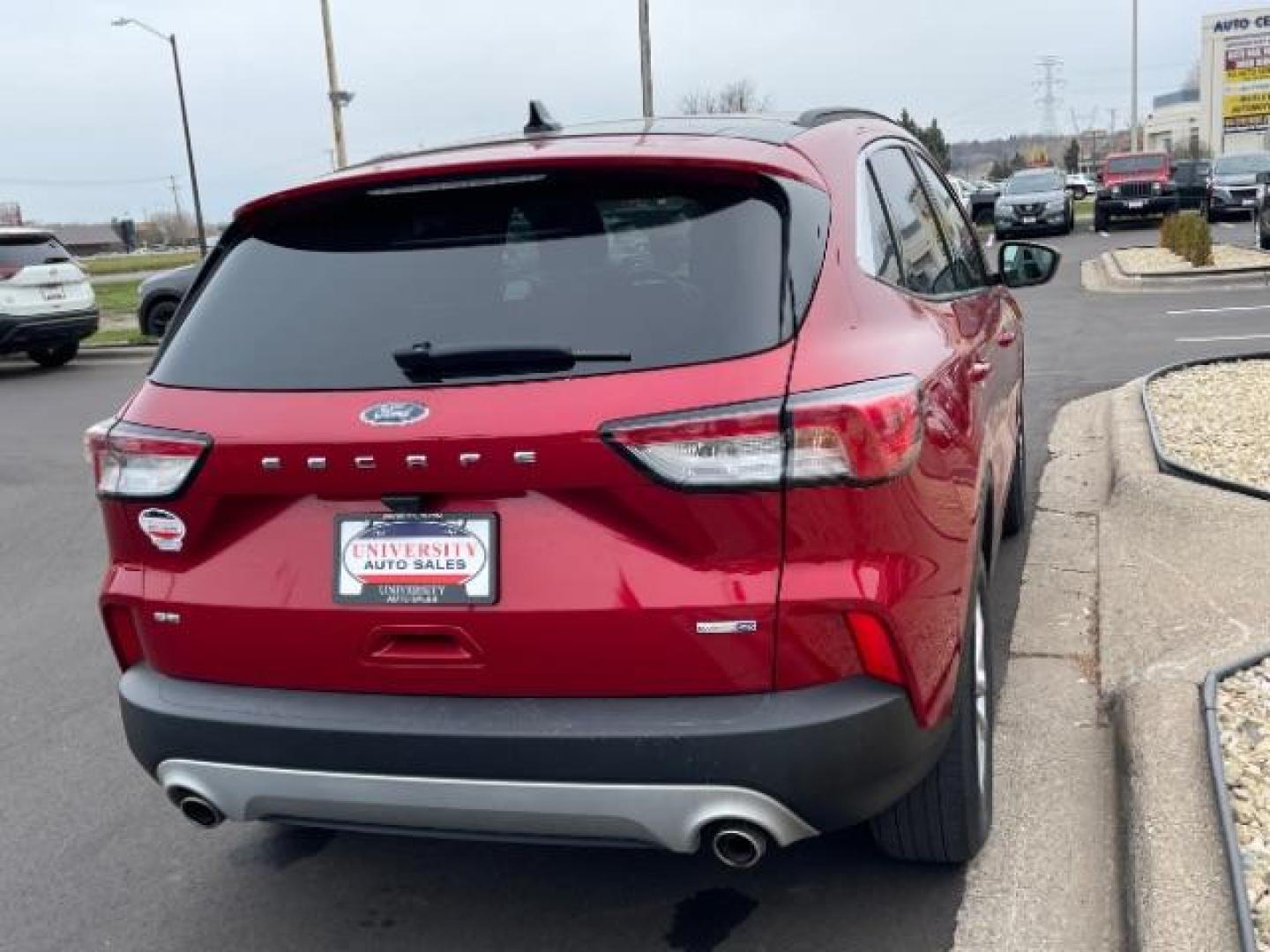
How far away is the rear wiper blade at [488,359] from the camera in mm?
2479

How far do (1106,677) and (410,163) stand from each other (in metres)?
2.69

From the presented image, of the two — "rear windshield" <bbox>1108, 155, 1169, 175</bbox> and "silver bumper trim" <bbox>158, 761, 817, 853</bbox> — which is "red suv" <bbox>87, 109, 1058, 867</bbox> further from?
"rear windshield" <bbox>1108, 155, 1169, 175</bbox>

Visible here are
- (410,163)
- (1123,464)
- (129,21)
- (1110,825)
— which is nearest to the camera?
(410,163)

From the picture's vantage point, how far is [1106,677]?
405 cm

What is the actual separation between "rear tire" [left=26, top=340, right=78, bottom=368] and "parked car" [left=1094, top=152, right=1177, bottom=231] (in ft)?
78.4

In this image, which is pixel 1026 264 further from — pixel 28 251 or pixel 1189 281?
pixel 28 251

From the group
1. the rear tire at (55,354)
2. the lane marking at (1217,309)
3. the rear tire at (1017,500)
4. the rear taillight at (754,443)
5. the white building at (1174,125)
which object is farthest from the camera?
the white building at (1174,125)

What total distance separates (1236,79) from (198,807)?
78964mm

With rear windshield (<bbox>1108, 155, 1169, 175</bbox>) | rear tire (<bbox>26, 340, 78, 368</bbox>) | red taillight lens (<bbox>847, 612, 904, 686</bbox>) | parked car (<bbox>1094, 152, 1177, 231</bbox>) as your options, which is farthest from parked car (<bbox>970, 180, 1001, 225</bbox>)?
red taillight lens (<bbox>847, 612, 904, 686</bbox>)

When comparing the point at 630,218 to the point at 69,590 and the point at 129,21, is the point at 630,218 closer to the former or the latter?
the point at 69,590

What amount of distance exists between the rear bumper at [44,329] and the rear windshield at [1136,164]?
81.3 feet

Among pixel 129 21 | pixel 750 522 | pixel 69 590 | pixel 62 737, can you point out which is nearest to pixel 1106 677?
pixel 750 522

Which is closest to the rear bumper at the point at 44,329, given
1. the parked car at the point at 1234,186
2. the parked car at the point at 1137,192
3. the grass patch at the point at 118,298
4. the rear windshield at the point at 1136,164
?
the grass patch at the point at 118,298

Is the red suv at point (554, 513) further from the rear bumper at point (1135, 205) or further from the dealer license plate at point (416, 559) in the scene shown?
the rear bumper at point (1135, 205)
